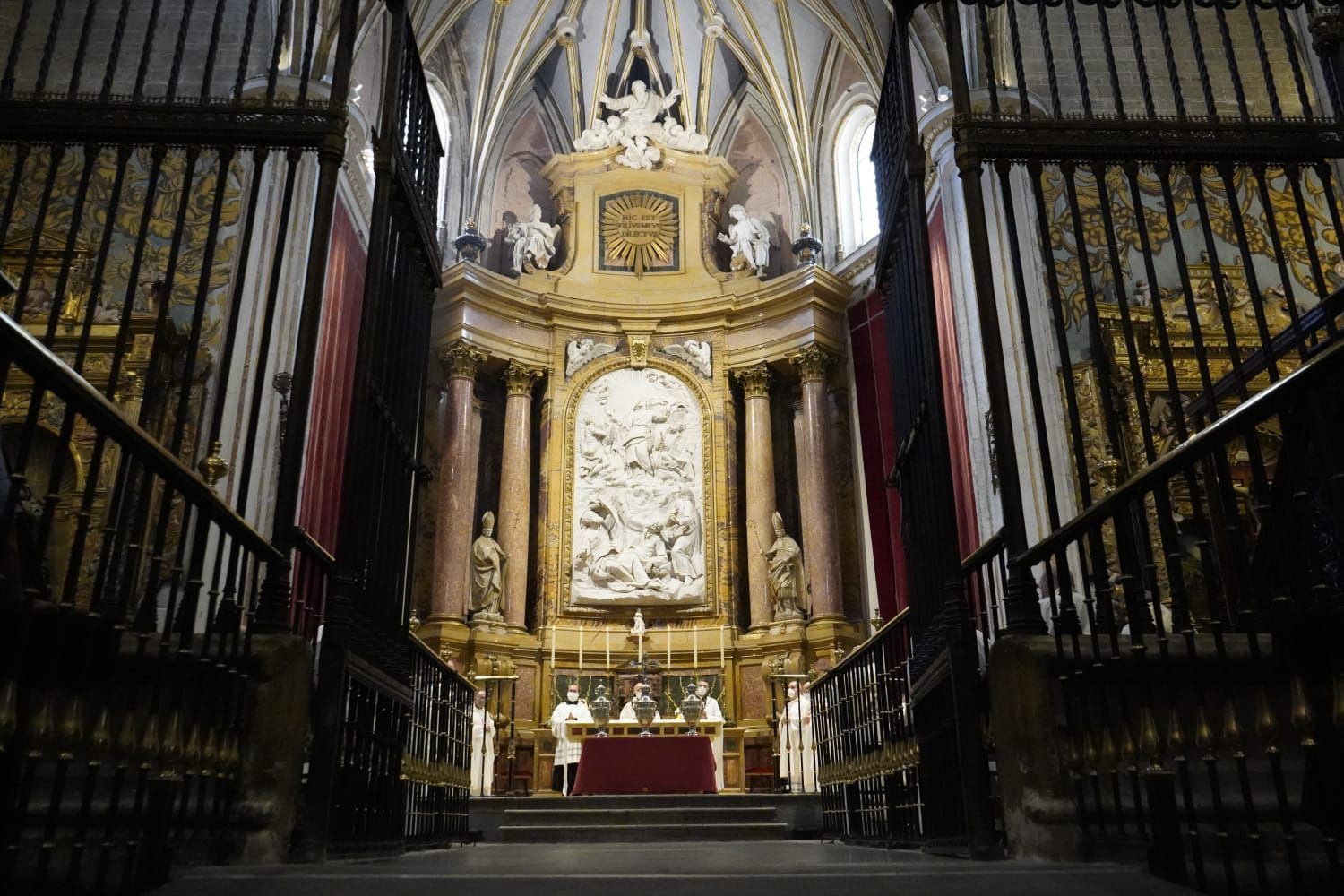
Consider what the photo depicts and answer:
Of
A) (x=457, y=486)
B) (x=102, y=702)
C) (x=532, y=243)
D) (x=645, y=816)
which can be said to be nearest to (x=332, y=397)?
(x=457, y=486)

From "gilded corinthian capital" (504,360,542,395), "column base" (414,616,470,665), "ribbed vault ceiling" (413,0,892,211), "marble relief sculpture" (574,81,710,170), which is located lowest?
"column base" (414,616,470,665)

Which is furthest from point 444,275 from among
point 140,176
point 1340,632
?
point 1340,632

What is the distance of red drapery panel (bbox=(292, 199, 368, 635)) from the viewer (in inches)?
401

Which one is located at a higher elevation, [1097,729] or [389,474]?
[389,474]

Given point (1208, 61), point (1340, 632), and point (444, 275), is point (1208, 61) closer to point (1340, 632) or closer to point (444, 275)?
point (444, 275)

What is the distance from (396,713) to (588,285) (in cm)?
1139

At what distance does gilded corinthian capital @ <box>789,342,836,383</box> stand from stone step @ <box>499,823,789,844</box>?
24.4ft

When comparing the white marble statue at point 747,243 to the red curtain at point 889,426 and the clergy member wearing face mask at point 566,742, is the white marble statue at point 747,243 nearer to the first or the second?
the red curtain at point 889,426

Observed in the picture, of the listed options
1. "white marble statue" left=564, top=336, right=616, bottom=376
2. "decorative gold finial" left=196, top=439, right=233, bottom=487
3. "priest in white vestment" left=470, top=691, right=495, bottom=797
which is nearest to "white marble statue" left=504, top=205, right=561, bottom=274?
"white marble statue" left=564, top=336, right=616, bottom=376

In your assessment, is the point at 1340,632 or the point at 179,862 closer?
the point at 1340,632

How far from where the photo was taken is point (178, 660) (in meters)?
2.90

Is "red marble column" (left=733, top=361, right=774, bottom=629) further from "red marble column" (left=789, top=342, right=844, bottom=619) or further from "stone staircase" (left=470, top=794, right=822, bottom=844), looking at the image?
"stone staircase" (left=470, top=794, right=822, bottom=844)

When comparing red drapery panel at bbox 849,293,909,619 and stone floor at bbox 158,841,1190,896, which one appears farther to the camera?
red drapery panel at bbox 849,293,909,619

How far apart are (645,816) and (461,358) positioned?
7528 mm
